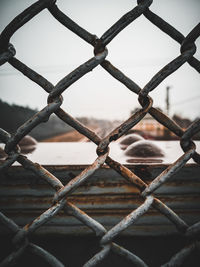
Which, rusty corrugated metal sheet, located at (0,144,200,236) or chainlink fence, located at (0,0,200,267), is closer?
chainlink fence, located at (0,0,200,267)

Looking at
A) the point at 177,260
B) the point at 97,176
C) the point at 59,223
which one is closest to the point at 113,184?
the point at 97,176

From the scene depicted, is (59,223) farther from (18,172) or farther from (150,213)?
(150,213)

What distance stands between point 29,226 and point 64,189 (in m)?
0.16

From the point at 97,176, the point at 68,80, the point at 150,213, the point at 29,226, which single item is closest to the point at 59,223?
the point at 97,176

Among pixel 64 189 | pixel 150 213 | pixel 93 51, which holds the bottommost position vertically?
pixel 64 189

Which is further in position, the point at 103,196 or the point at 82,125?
the point at 103,196

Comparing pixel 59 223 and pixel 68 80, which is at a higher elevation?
pixel 68 80

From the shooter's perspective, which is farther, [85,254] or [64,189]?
[85,254]

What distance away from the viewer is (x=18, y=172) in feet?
3.79

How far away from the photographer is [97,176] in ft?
3.77

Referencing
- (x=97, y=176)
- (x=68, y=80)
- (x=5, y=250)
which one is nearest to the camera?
(x=68, y=80)

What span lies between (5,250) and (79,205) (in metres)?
0.76

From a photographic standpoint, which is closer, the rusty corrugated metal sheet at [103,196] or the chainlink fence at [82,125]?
the chainlink fence at [82,125]

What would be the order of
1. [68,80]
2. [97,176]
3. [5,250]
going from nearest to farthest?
[68,80] < [97,176] < [5,250]
